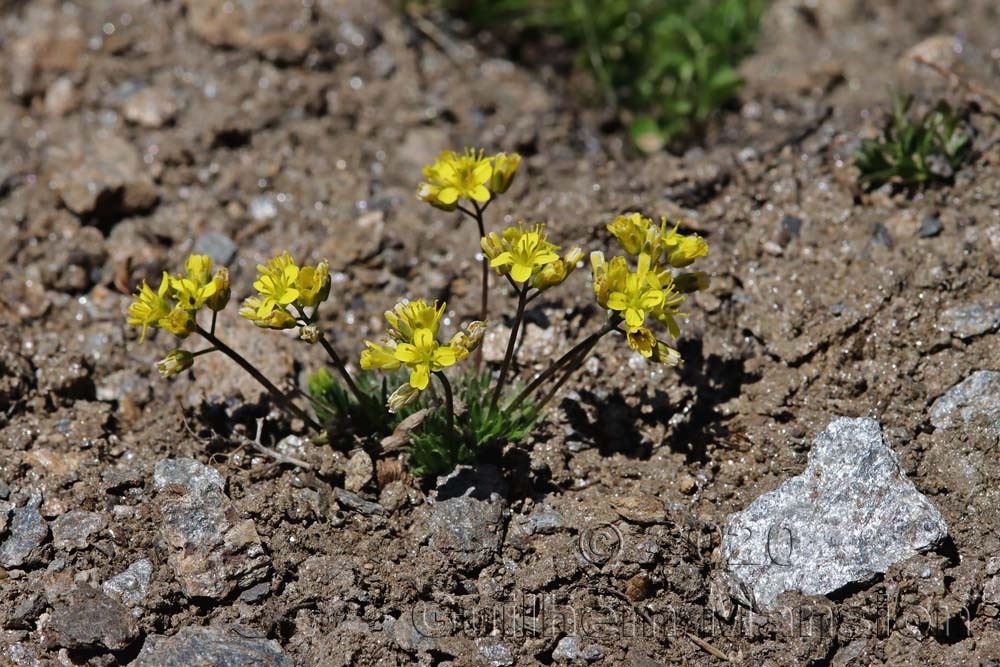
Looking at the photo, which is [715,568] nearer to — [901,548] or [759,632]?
[759,632]

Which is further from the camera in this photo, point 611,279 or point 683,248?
point 683,248

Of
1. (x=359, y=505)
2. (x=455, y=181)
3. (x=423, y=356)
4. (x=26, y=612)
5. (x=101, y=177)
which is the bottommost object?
(x=26, y=612)

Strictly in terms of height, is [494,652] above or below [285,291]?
below

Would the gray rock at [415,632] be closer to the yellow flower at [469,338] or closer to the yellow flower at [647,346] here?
the yellow flower at [469,338]

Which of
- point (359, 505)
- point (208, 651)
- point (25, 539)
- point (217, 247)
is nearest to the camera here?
point (208, 651)

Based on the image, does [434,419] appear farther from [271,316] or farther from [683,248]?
[683,248]

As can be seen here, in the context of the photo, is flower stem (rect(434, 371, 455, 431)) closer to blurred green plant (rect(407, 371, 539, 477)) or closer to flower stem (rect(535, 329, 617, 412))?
blurred green plant (rect(407, 371, 539, 477))

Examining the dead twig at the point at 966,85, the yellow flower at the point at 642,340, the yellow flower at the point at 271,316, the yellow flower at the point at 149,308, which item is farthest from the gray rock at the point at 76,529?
the dead twig at the point at 966,85

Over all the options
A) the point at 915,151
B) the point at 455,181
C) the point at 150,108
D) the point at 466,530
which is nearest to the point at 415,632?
the point at 466,530
